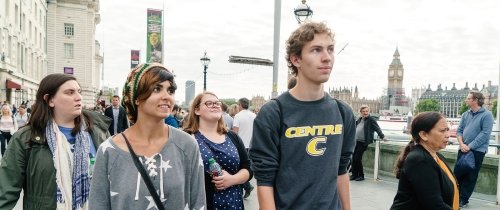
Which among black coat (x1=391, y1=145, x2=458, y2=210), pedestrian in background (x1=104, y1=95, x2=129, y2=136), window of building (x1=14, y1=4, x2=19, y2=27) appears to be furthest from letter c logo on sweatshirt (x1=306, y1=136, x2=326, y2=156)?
window of building (x1=14, y1=4, x2=19, y2=27)

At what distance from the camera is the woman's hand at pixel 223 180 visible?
131 inches

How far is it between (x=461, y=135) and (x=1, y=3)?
2996cm

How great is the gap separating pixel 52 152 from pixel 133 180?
1.33 metres

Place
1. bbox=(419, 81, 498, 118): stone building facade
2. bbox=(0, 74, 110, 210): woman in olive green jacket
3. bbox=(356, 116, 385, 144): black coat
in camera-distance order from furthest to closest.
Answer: bbox=(419, 81, 498, 118): stone building facade → bbox=(356, 116, 385, 144): black coat → bbox=(0, 74, 110, 210): woman in olive green jacket

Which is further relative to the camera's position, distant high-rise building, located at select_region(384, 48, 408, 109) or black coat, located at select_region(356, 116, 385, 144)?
distant high-rise building, located at select_region(384, 48, 408, 109)

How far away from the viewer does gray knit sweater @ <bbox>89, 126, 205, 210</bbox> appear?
188 cm

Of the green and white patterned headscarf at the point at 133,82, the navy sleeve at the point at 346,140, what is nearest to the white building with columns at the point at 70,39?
the green and white patterned headscarf at the point at 133,82

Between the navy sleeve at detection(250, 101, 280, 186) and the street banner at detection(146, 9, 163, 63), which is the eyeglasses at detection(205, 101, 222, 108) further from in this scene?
the street banner at detection(146, 9, 163, 63)

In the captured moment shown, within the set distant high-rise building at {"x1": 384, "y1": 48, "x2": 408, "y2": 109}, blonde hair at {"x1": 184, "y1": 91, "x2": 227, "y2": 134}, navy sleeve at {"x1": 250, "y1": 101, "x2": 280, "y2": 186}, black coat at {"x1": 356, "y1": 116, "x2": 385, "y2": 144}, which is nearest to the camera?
navy sleeve at {"x1": 250, "y1": 101, "x2": 280, "y2": 186}

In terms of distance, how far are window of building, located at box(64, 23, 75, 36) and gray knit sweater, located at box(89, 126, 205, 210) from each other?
58.8m

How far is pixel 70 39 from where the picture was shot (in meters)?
54.5

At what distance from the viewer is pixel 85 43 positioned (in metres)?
55.5

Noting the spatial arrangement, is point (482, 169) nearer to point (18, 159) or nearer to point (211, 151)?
point (211, 151)

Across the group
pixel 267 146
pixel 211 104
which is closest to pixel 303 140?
pixel 267 146
